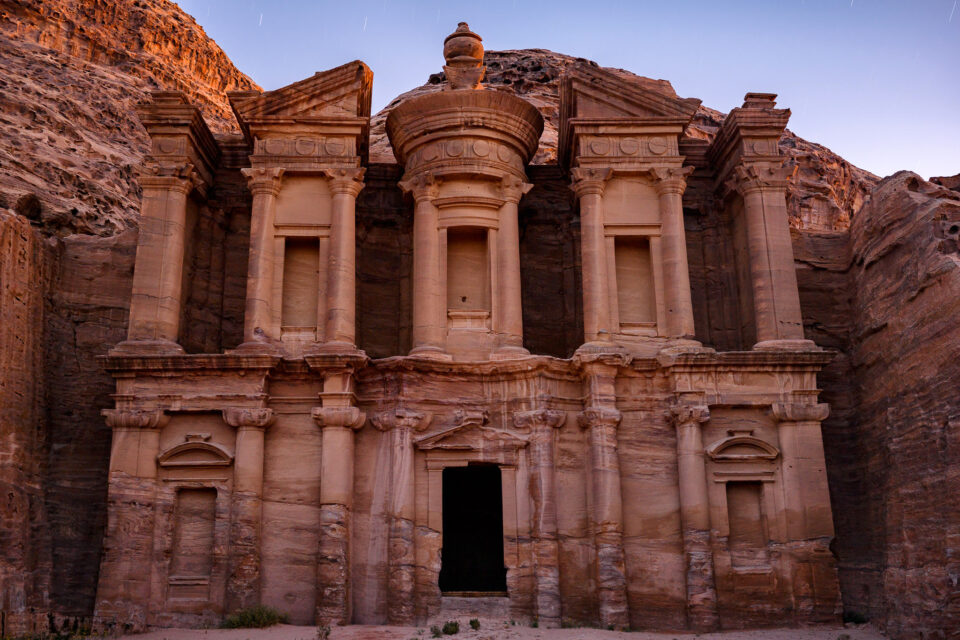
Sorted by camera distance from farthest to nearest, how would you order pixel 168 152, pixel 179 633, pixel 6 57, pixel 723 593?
1. pixel 6 57
2. pixel 168 152
3. pixel 723 593
4. pixel 179 633

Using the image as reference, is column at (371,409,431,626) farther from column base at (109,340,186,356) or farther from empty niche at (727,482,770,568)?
empty niche at (727,482,770,568)

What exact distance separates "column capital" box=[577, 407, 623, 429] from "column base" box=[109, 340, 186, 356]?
8433mm

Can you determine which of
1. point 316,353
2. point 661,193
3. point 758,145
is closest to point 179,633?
point 316,353

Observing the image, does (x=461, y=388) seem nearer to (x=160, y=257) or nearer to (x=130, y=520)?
(x=130, y=520)

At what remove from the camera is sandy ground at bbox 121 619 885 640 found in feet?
55.8

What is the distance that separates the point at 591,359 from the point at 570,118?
6.10 meters

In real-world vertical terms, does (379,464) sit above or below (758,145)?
below

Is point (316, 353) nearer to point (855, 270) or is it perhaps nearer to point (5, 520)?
point (5, 520)

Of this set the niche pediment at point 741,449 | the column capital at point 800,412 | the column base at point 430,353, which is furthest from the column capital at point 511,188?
the column capital at point 800,412

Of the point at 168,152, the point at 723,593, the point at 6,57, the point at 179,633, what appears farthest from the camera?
the point at 6,57

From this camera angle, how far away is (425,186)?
70.6 ft

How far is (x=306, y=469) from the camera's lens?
63.5 feet

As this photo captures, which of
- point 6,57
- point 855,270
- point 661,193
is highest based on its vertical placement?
point 6,57

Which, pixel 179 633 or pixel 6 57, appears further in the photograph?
pixel 6 57
